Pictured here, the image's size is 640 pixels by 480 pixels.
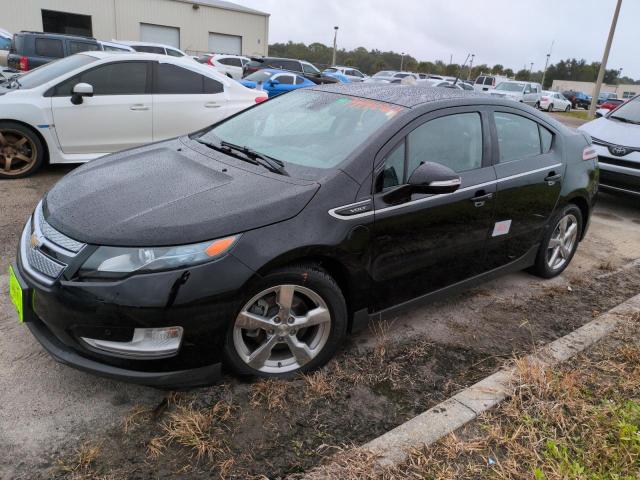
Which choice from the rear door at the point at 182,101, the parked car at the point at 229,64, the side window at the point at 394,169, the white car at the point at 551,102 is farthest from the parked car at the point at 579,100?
the side window at the point at 394,169

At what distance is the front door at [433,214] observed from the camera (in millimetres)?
2949

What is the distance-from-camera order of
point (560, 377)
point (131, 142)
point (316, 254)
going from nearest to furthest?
1. point (316, 254)
2. point (560, 377)
3. point (131, 142)

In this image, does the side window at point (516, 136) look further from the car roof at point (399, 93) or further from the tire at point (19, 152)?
the tire at point (19, 152)

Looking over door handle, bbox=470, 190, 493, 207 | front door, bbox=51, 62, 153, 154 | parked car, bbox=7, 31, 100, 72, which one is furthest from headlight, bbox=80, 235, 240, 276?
parked car, bbox=7, 31, 100, 72

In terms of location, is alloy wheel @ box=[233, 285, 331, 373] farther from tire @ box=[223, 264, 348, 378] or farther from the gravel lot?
the gravel lot

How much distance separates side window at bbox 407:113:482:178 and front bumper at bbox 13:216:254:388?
1.37m

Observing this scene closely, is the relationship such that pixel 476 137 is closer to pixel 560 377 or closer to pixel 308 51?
pixel 560 377

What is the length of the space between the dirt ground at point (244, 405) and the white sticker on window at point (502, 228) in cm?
64

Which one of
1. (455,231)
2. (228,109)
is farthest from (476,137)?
(228,109)

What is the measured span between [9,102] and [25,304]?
438 cm

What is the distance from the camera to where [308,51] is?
6875cm

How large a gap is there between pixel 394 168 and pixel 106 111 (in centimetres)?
459

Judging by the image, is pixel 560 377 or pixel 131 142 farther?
pixel 131 142

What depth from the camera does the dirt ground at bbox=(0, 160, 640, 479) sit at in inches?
88.5
